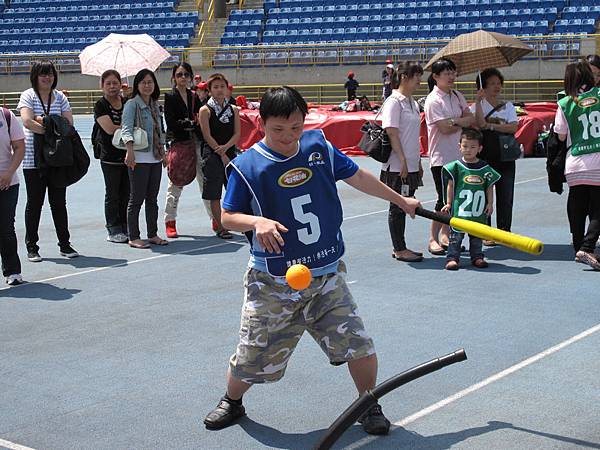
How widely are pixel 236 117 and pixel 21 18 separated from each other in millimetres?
33740

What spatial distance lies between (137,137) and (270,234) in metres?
5.70

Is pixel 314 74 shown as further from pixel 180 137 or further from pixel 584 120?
pixel 584 120

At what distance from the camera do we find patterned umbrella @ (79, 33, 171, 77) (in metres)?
12.7

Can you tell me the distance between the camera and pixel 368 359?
13.4 feet

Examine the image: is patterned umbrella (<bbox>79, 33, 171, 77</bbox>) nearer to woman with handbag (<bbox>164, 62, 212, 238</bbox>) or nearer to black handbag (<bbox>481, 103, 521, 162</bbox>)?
woman with handbag (<bbox>164, 62, 212, 238</bbox>)

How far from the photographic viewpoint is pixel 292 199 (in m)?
3.96

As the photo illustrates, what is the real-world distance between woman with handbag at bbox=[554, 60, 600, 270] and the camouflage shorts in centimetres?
420

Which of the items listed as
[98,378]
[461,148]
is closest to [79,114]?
[461,148]

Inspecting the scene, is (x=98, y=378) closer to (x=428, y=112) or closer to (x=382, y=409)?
(x=382, y=409)

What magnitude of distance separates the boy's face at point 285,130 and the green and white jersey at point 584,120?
178 inches

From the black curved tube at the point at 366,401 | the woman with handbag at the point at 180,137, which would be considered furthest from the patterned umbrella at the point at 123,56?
the black curved tube at the point at 366,401

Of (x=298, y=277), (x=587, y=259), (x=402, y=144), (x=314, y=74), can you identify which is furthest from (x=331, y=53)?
(x=298, y=277)

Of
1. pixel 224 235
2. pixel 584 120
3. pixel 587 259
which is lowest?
pixel 224 235

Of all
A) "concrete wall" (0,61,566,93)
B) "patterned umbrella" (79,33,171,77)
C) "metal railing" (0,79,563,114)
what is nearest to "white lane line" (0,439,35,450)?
"patterned umbrella" (79,33,171,77)
